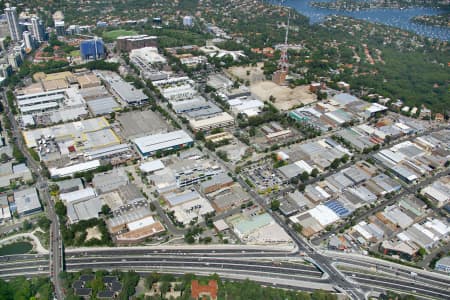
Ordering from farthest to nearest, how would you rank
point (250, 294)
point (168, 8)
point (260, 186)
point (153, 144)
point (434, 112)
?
point (168, 8), point (434, 112), point (153, 144), point (260, 186), point (250, 294)

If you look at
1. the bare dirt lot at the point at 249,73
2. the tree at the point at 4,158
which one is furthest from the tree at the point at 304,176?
the tree at the point at 4,158

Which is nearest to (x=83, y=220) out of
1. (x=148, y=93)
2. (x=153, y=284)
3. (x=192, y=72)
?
(x=153, y=284)

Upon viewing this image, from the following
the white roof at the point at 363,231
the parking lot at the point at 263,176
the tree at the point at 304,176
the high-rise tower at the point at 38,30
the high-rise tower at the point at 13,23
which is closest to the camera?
the white roof at the point at 363,231

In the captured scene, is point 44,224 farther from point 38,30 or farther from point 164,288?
point 38,30

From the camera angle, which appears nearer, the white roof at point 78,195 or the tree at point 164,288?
the tree at point 164,288

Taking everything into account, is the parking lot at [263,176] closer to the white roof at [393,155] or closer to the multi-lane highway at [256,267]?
the multi-lane highway at [256,267]

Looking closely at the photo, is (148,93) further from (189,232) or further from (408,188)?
(408,188)

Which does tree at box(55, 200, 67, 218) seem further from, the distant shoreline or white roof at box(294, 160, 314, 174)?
the distant shoreline
